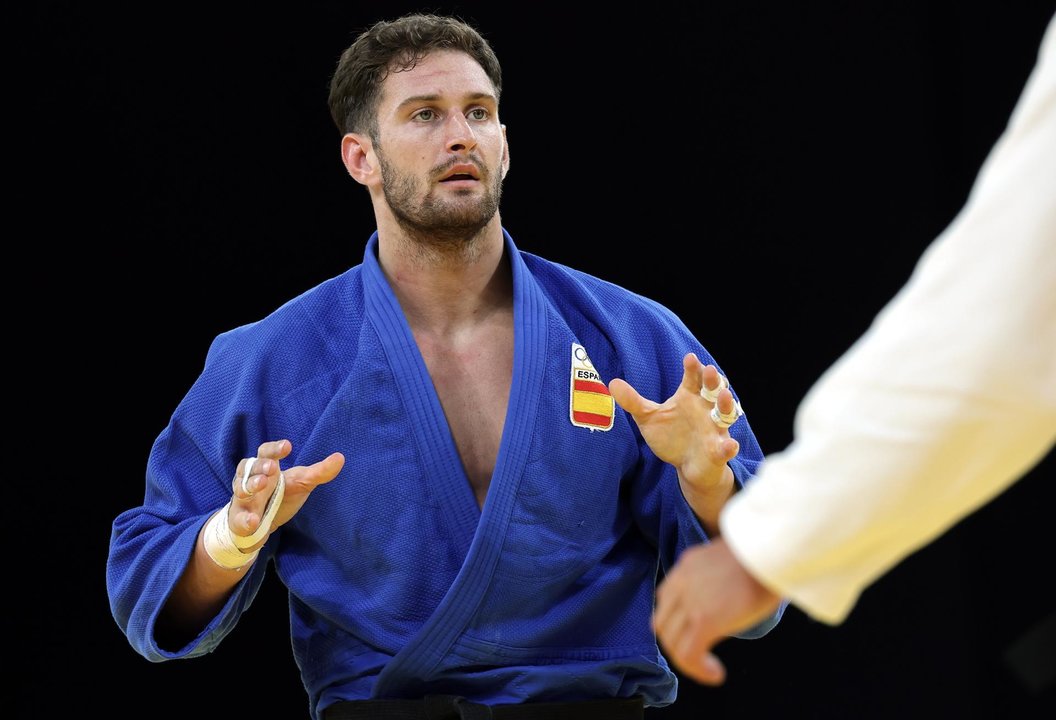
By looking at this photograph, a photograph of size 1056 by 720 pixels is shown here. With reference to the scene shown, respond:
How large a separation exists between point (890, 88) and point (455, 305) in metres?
1.42

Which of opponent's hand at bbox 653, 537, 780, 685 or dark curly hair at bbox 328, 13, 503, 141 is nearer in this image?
opponent's hand at bbox 653, 537, 780, 685

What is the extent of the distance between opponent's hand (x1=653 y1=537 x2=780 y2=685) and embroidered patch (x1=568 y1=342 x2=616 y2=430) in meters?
1.15

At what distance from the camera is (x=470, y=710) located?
87.4 inches

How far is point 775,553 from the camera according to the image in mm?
1193

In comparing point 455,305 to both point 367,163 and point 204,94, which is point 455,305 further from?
point 204,94

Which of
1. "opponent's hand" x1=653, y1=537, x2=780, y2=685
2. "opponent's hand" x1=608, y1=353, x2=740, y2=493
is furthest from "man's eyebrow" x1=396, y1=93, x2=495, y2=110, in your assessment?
"opponent's hand" x1=653, y1=537, x2=780, y2=685

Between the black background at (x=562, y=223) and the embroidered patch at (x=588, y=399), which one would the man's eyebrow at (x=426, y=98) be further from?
the black background at (x=562, y=223)

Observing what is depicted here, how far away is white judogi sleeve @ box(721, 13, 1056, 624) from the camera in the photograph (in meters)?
1.11

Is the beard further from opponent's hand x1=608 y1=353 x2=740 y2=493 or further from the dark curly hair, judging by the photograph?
opponent's hand x1=608 y1=353 x2=740 y2=493

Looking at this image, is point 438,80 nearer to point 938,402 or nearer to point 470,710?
point 470,710

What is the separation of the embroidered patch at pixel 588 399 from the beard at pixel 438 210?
29 cm

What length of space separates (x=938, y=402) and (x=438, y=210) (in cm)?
149

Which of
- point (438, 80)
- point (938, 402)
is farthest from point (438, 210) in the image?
point (938, 402)

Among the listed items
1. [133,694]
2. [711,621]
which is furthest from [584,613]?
[133,694]
